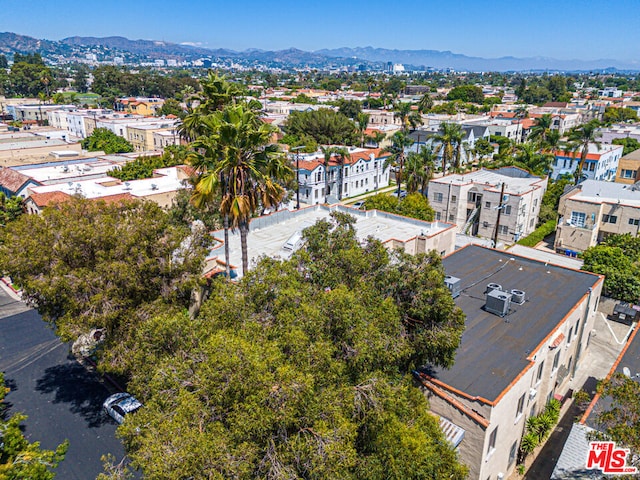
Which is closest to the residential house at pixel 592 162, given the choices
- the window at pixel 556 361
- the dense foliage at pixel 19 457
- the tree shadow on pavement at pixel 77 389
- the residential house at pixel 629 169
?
the residential house at pixel 629 169

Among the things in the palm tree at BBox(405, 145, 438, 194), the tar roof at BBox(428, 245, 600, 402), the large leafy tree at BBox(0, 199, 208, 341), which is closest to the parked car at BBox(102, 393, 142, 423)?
the large leafy tree at BBox(0, 199, 208, 341)

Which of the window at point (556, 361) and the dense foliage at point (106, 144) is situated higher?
the dense foliage at point (106, 144)

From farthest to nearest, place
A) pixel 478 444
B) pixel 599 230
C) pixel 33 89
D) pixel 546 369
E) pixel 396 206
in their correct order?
1. pixel 33 89
2. pixel 599 230
3. pixel 396 206
4. pixel 546 369
5. pixel 478 444

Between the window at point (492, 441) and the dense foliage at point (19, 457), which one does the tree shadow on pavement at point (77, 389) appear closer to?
the dense foliage at point (19, 457)

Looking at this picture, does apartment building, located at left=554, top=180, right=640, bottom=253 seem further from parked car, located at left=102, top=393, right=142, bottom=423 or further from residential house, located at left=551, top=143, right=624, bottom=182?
parked car, located at left=102, top=393, right=142, bottom=423

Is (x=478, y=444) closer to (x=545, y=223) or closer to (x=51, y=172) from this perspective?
(x=545, y=223)

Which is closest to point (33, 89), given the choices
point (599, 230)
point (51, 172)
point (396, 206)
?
point (51, 172)
